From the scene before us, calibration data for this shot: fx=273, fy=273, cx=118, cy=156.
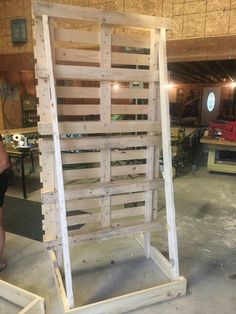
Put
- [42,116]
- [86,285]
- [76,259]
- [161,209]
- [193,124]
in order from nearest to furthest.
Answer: [42,116], [86,285], [76,259], [161,209], [193,124]

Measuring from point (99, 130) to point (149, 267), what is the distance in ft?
4.68

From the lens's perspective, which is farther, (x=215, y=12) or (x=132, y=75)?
(x=215, y=12)

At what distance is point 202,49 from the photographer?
14.2ft

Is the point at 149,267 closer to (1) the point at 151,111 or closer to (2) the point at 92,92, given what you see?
(1) the point at 151,111

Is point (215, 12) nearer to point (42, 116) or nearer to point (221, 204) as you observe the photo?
point (221, 204)

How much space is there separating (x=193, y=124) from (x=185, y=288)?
11.6 metres

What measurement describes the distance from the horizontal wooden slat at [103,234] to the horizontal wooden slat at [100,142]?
729 mm

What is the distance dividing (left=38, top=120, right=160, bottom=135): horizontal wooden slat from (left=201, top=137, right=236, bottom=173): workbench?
11.3 feet

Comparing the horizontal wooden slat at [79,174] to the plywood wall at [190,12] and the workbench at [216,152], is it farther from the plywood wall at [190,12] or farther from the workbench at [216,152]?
the workbench at [216,152]

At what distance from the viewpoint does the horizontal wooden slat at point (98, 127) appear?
2.00 meters

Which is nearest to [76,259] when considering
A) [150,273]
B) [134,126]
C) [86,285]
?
[86,285]

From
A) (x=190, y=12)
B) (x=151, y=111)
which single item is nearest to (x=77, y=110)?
(x=151, y=111)

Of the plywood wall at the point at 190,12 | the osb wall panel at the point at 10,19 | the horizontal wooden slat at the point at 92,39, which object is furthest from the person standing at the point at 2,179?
the osb wall panel at the point at 10,19

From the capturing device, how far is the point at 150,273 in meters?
2.53
